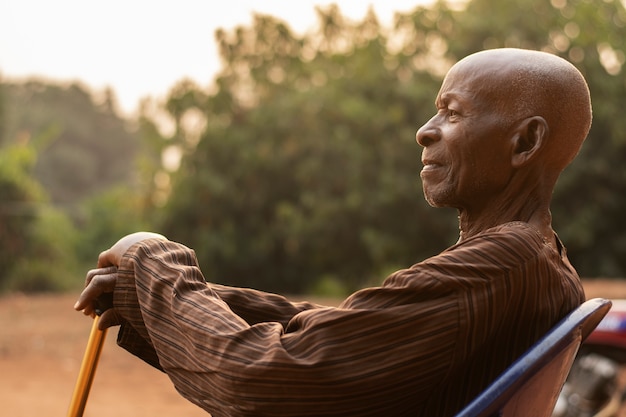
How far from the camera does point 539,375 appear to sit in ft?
4.13

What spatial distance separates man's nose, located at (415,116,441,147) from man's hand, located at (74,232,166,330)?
1.48 feet

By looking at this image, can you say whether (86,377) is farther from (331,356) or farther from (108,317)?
(331,356)

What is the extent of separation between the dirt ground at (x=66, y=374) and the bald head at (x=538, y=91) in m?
5.89

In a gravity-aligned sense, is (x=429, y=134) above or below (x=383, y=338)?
above

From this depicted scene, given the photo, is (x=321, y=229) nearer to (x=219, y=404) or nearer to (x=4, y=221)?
(x=4, y=221)

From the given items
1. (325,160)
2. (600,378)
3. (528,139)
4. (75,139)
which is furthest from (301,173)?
(75,139)

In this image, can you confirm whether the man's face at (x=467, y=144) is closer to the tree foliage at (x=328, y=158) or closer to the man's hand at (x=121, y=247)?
the man's hand at (x=121, y=247)

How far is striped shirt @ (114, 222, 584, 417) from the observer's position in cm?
123

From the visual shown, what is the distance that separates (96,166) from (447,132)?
132 feet

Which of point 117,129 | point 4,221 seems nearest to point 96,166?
point 117,129

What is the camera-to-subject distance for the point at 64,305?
45.7ft

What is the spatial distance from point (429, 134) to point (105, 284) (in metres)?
0.58

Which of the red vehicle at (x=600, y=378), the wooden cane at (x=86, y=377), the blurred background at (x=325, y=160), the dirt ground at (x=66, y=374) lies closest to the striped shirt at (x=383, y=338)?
the wooden cane at (x=86, y=377)

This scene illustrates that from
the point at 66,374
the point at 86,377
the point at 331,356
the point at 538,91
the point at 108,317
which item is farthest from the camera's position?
the point at 66,374
